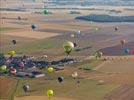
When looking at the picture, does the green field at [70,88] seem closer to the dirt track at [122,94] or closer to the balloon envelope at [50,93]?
the dirt track at [122,94]

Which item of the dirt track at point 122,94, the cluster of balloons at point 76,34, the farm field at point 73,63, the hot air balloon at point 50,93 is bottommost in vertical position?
the dirt track at point 122,94

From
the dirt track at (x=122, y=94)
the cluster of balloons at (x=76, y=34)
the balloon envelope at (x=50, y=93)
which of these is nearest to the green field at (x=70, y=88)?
the dirt track at (x=122, y=94)

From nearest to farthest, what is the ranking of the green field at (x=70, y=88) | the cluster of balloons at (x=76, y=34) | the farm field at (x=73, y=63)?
the green field at (x=70, y=88), the farm field at (x=73, y=63), the cluster of balloons at (x=76, y=34)

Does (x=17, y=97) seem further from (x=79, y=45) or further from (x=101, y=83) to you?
(x=79, y=45)

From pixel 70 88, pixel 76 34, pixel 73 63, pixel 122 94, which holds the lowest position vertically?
pixel 122 94

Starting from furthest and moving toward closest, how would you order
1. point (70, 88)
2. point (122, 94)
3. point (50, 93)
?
point (70, 88)
point (122, 94)
point (50, 93)

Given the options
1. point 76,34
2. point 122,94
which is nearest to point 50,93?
point 122,94

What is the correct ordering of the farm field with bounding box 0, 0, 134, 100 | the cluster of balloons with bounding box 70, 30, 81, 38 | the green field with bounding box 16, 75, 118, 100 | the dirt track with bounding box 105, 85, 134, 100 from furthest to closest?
the cluster of balloons with bounding box 70, 30, 81, 38 → the farm field with bounding box 0, 0, 134, 100 → the green field with bounding box 16, 75, 118, 100 → the dirt track with bounding box 105, 85, 134, 100

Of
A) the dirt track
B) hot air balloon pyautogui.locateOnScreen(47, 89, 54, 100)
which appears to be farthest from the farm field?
hot air balloon pyautogui.locateOnScreen(47, 89, 54, 100)

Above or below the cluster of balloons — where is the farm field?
below

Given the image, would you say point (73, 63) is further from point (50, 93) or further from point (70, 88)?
point (50, 93)

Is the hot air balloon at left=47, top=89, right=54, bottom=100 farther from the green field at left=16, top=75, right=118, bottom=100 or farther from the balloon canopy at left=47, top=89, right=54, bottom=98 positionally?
the green field at left=16, top=75, right=118, bottom=100

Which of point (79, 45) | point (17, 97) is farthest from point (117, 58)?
point (17, 97)
